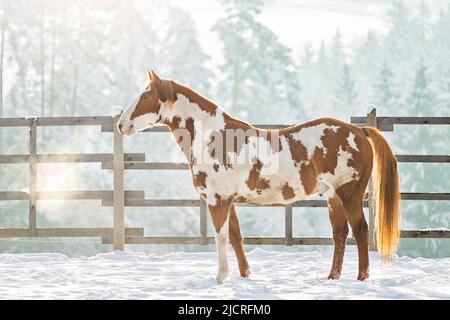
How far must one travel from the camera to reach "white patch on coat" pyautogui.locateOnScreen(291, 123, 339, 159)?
5699 millimetres

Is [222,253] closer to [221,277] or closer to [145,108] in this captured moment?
[221,277]

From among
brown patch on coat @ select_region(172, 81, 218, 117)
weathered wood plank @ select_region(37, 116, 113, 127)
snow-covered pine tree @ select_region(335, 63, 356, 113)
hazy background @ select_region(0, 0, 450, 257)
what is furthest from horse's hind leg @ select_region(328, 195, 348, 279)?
snow-covered pine tree @ select_region(335, 63, 356, 113)

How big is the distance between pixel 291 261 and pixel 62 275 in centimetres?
249

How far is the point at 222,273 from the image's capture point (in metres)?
5.64

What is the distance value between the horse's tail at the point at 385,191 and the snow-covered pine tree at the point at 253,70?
90.5 ft

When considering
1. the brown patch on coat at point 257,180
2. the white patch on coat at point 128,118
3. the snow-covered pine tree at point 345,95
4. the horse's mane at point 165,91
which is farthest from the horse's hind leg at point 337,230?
the snow-covered pine tree at point 345,95

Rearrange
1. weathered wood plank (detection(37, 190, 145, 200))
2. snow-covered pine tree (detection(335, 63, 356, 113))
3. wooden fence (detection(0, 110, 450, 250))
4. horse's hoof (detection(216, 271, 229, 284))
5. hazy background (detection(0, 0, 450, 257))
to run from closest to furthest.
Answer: horse's hoof (detection(216, 271, 229, 284))
wooden fence (detection(0, 110, 450, 250))
weathered wood plank (detection(37, 190, 145, 200))
hazy background (detection(0, 0, 450, 257))
snow-covered pine tree (detection(335, 63, 356, 113))

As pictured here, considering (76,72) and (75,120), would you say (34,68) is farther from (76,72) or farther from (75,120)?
(75,120)

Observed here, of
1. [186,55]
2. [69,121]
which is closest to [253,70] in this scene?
[186,55]

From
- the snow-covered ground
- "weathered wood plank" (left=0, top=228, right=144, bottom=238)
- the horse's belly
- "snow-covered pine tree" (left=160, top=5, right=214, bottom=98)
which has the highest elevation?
"snow-covered pine tree" (left=160, top=5, right=214, bottom=98)

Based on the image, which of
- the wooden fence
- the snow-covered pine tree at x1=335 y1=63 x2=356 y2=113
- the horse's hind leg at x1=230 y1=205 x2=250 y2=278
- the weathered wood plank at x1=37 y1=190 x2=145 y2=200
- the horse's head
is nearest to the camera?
the horse's head

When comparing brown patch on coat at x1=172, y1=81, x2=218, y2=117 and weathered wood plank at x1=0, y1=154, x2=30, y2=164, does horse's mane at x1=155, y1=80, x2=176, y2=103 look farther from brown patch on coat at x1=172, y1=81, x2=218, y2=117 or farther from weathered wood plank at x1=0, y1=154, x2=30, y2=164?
weathered wood plank at x1=0, y1=154, x2=30, y2=164

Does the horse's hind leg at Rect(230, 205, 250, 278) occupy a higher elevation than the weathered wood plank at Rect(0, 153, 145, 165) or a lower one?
lower
